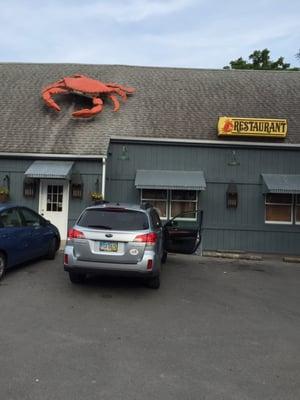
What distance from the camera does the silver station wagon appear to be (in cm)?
758

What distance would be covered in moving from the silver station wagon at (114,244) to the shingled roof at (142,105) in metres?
6.98

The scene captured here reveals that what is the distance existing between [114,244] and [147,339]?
235cm

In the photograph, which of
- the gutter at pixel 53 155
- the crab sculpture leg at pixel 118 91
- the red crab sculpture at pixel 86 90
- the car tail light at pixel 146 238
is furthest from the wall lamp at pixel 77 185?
the car tail light at pixel 146 238

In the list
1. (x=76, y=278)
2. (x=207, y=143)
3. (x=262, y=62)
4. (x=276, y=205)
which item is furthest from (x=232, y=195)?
(x=262, y=62)

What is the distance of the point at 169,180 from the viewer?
1452 centimetres

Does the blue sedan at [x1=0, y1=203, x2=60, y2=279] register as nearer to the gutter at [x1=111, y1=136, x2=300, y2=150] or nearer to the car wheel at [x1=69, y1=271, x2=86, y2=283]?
the car wheel at [x1=69, y1=271, x2=86, y2=283]

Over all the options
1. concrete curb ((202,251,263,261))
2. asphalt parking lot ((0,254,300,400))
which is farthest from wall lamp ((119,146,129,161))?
asphalt parking lot ((0,254,300,400))

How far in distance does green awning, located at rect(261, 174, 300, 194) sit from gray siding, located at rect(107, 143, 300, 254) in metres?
0.30

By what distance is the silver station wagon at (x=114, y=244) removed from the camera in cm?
758

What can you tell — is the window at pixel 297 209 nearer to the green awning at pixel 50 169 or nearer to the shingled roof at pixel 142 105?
the shingled roof at pixel 142 105

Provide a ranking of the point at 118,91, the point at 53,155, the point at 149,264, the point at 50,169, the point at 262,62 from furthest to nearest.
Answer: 1. the point at 262,62
2. the point at 118,91
3. the point at 53,155
4. the point at 50,169
5. the point at 149,264

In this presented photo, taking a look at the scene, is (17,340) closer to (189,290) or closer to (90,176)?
(189,290)

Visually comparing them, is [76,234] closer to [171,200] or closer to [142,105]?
[171,200]

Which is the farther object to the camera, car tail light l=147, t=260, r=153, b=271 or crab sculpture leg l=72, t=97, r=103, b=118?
crab sculpture leg l=72, t=97, r=103, b=118
